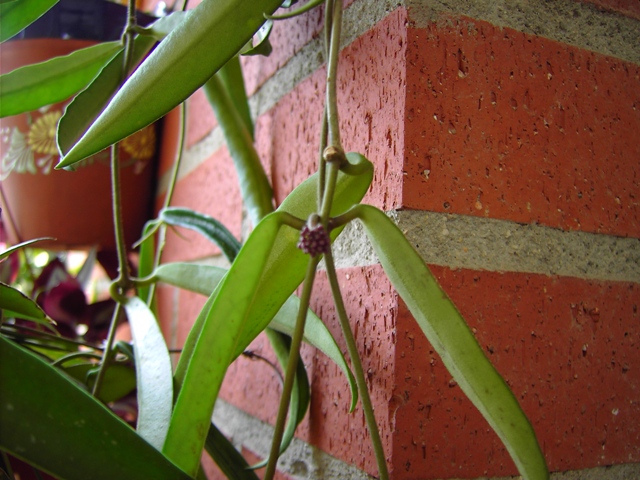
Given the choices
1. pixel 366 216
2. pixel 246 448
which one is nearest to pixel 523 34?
pixel 366 216

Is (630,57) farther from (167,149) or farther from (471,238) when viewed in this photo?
(167,149)

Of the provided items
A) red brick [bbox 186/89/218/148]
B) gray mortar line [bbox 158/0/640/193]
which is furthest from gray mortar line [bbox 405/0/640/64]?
red brick [bbox 186/89/218/148]

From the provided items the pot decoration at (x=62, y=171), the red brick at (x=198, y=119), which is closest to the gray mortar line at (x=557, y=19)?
the red brick at (x=198, y=119)

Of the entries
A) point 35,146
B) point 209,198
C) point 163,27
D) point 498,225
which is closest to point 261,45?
point 163,27

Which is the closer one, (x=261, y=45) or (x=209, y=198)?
(x=261, y=45)

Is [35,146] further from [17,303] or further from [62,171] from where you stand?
[17,303]
